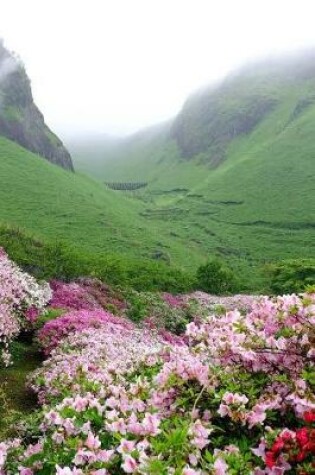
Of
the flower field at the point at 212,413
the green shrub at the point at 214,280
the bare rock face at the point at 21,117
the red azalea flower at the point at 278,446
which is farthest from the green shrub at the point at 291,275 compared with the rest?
the bare rock face at the point at 21,117

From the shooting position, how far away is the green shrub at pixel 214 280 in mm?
56250

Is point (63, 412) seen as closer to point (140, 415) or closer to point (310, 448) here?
point (140, 415)

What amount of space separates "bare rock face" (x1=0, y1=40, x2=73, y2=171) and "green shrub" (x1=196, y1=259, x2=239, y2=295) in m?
122

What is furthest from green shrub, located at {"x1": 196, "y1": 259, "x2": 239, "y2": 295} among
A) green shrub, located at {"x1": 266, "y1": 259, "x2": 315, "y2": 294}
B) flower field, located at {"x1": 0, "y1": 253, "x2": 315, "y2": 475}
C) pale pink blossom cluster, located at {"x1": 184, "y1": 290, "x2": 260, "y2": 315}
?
flower field, located at {"x1": 0, "y1": 253, "x2": 315, "y2": 475}

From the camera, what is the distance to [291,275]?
5950 cm

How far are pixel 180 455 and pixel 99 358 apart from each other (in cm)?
1025

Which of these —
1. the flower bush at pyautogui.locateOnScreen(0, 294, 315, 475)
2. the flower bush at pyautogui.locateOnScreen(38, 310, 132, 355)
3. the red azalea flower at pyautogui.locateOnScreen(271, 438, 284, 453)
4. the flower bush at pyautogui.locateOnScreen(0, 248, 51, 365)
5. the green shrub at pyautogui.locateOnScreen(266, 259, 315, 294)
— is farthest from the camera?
the green shrub at pyautogui.locateOnScreen(266, 259, 315, 294)

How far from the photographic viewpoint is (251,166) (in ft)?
602

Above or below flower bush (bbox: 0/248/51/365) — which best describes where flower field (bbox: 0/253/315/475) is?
above

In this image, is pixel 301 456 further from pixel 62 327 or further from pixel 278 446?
pixel 62 327

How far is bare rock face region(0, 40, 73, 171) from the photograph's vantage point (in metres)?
170

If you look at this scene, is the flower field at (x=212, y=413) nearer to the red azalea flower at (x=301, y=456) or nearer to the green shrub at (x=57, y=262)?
the red azalea flower at (x=301, y=456)

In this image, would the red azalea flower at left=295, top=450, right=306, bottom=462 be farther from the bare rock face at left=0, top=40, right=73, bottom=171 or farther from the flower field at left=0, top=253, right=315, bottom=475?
the bare rock face at left=0, top=40, right=73, bottom=171

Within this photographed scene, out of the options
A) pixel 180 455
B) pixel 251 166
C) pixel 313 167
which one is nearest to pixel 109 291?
pixel 180 455
